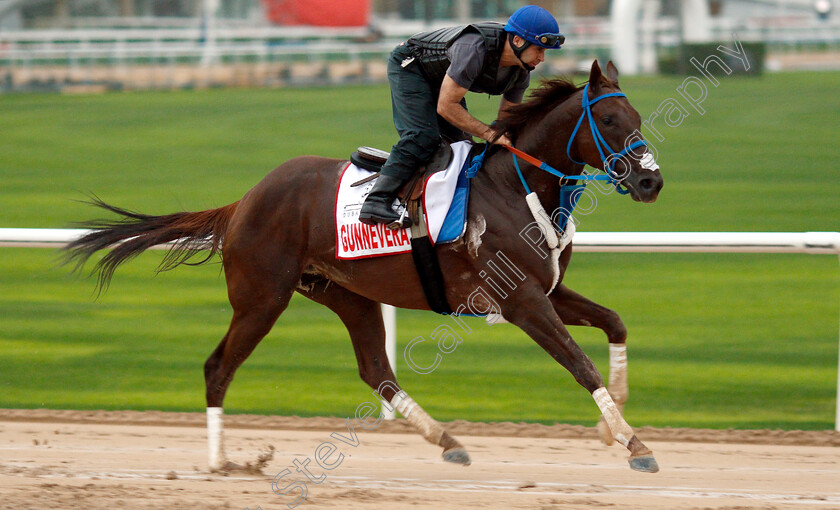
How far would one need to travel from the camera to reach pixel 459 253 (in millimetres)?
4172

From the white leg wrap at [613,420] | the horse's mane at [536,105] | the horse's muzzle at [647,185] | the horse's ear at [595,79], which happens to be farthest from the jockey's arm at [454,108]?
the white leg wrap at [613,420]

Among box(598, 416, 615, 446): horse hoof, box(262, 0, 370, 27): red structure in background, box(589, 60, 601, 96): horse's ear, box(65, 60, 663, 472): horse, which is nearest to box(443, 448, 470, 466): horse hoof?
box(65, 60, 663, 472): horse

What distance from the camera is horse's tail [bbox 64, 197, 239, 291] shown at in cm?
473

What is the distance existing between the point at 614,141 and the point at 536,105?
Result: 44 cm

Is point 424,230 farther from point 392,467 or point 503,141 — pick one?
point 392,467

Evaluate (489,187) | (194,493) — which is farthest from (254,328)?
(489,187)

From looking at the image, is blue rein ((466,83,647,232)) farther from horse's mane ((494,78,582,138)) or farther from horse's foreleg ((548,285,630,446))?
horse's foreleg ((548,285,630,446))

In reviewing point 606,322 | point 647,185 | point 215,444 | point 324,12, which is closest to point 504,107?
point 647,185

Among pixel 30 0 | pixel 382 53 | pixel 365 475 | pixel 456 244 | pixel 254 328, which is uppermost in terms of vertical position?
pixel 30 0

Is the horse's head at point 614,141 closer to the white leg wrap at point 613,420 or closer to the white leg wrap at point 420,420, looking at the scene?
the white leg wrap at point 613,420

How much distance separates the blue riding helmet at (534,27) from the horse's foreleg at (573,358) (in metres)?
0.98

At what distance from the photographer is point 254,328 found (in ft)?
14.7

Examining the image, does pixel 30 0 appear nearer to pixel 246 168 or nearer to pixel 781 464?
pixel 246 168

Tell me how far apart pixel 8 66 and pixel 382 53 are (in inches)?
357
